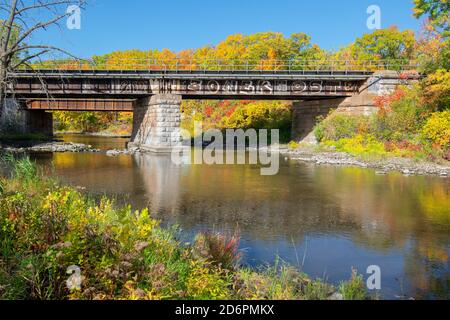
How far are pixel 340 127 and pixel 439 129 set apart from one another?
10.3m

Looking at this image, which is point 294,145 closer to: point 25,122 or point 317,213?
point 317,213

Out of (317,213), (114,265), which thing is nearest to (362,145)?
(317,213)

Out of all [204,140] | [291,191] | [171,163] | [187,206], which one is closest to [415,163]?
[291,191]

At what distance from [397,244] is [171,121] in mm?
29522

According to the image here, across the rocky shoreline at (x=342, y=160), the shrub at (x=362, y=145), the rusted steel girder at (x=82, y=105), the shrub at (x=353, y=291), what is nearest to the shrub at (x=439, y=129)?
the rocky shoreline at (x=342, y=160)

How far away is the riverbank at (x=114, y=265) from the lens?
5.68 m

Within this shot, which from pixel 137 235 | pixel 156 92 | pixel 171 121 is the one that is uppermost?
pixel 156 92

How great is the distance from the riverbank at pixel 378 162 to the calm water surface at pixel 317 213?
2.15 metres

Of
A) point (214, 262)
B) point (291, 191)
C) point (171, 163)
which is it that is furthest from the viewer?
point (171, 163)

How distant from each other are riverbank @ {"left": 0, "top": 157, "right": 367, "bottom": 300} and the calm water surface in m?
1.64

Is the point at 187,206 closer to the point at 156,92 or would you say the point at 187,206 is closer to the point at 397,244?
the point at 397,244

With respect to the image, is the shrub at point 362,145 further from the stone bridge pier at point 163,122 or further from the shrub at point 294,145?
the stone bridge pier at point 163,122
